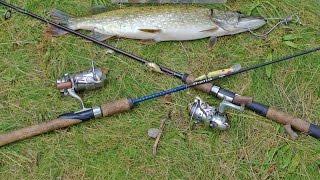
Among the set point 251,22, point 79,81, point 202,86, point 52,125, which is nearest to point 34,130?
point 52,125

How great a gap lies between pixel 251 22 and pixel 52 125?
1523mm

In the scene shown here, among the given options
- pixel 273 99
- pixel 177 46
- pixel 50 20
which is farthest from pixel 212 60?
pixel 50 20

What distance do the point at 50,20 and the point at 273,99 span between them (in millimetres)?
1604

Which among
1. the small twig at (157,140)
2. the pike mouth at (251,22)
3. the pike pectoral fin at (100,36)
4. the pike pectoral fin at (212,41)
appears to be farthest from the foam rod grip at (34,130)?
the pike mouth at (251,22)

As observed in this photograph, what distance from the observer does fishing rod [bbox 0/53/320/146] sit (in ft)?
10.9

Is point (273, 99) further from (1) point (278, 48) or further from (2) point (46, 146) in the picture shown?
(2) point (46, 146)

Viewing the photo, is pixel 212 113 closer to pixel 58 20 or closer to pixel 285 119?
pixel 285 119

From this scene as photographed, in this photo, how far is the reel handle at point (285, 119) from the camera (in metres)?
3.41

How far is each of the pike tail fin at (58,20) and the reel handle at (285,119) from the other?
1340 millimetres

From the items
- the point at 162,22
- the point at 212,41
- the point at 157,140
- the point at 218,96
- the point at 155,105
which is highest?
the point at 162,22

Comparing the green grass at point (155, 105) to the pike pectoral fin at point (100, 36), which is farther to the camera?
the pike pectoral fin at point (100, 36)

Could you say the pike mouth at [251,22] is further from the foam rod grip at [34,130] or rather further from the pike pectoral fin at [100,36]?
the foam rod grip at [34,130]

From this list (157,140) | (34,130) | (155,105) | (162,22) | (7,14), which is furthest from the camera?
(7,14)

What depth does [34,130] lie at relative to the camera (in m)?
3.32
